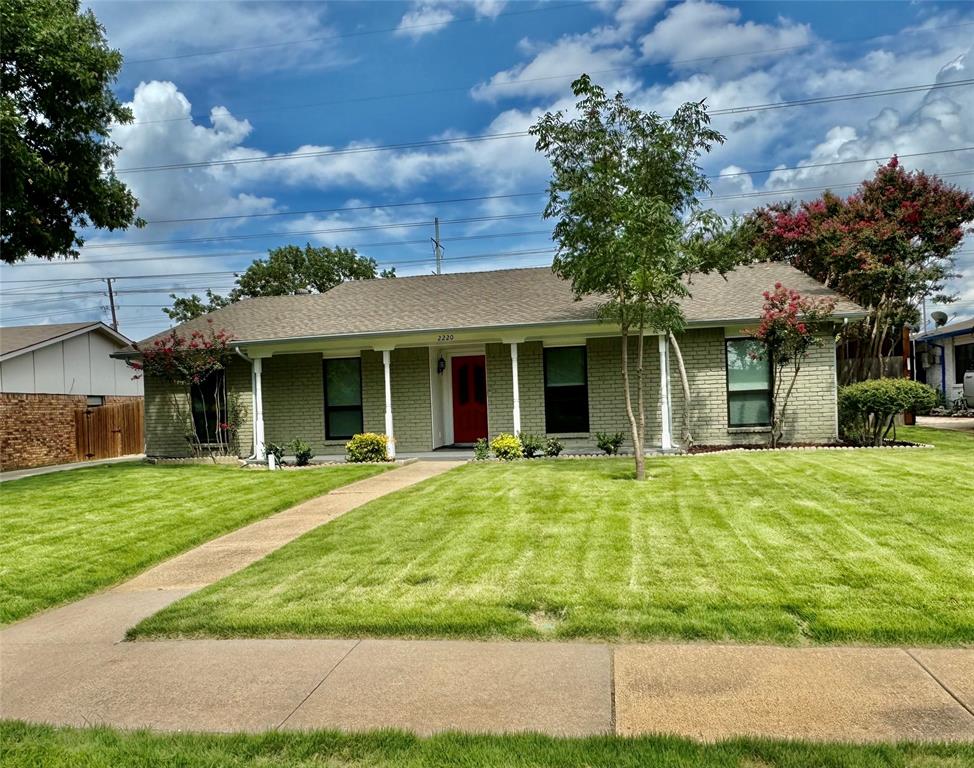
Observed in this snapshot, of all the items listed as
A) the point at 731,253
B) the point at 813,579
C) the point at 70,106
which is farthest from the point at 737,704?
the point at 70,106

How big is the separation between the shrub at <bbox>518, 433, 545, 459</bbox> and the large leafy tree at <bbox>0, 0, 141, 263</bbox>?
10492 mm

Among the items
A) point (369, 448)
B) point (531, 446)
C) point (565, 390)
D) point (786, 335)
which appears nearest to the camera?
point (786, 335)

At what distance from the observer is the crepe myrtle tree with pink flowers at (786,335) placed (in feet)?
44.2

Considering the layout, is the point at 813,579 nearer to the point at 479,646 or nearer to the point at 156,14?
the point at 479,646

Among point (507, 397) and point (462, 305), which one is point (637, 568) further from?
point (462, 305)

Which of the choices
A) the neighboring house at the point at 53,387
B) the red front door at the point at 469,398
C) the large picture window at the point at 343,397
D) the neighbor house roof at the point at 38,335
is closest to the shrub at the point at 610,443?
the red front door at the point at 469,398

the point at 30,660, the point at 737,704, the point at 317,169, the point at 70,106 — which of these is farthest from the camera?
the point at 317,169

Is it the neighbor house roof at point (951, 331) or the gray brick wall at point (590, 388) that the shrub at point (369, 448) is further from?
the neighbor house roof at point (951, 331)

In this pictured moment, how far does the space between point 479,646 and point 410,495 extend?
5.67 meters

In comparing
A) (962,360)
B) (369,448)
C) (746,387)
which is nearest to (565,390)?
(746,387)

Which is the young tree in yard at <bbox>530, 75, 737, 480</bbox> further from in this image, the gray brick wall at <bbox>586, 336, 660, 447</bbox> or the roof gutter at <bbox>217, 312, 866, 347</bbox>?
the gray brick wall at <bbox>586, 336, 660, 447</bbox>

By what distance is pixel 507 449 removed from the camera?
1420 centimetres

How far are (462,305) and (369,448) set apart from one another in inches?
170

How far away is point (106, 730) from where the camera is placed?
141 inches
